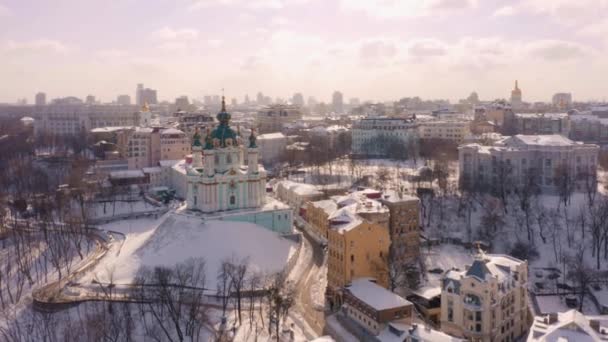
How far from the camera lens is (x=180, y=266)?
30.2 metres

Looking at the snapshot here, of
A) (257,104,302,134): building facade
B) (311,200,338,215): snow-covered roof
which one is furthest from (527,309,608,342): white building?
(257,104,302,134): building facade

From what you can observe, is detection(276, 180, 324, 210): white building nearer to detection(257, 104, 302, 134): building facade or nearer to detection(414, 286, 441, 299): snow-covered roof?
detection(414, 286, 441, 299): snow-covered roof

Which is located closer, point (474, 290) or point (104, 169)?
point (474, 290)

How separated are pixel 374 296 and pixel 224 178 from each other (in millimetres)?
16609

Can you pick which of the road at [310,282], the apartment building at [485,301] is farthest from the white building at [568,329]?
the road at [310,282]

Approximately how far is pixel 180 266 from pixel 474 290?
14.8 m

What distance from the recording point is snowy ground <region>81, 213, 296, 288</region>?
1241 inches

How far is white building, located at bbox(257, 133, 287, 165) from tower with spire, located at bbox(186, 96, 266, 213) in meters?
30.4

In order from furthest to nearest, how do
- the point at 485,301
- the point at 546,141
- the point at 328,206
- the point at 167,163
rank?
the point at 167,163 → the point at 546,141 → the point at 328,206 → the point at 485,301

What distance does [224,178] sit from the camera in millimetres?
38312

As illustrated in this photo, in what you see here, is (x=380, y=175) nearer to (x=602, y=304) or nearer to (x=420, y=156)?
(x=420, y=156)

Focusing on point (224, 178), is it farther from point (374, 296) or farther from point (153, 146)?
point (153, 146)

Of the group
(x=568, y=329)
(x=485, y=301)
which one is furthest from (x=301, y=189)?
(x=568, y=329)

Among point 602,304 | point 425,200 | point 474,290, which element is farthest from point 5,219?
point 602,304
